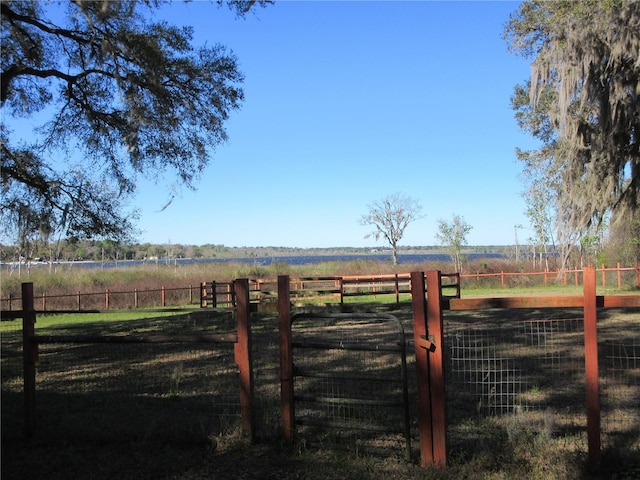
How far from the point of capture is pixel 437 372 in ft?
13.8

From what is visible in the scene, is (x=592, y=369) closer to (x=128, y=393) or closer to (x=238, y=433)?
(x=238, y=433)

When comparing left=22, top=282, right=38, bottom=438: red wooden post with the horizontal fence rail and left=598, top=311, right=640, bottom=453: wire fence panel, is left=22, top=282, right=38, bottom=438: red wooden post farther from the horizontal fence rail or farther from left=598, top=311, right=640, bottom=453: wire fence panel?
the horizontal fence rail

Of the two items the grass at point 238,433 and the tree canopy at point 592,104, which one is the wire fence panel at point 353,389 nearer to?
the grass at point 238,433

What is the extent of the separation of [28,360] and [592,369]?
5.17 meters

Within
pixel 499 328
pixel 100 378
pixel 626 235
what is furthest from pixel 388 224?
pixel 100 378

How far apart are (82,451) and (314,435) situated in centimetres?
210

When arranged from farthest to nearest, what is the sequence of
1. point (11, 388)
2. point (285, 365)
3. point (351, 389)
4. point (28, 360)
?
1. point (11, 388)
2. point (351, 389)
3. point (28, 360)
4. point (285, 365)

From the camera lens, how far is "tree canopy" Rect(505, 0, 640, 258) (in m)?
11.9

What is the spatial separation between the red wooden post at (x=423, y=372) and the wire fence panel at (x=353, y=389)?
124mm

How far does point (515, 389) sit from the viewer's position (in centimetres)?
674

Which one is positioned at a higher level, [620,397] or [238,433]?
[238,433]

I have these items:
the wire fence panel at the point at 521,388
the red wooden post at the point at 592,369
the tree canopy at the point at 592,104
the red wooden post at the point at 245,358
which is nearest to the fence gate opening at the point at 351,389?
the red wooden post at the point at 245,358

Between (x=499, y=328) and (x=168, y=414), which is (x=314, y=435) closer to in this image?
(x=168, y=414)

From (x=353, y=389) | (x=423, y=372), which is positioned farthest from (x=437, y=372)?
(x=353, y=389)
